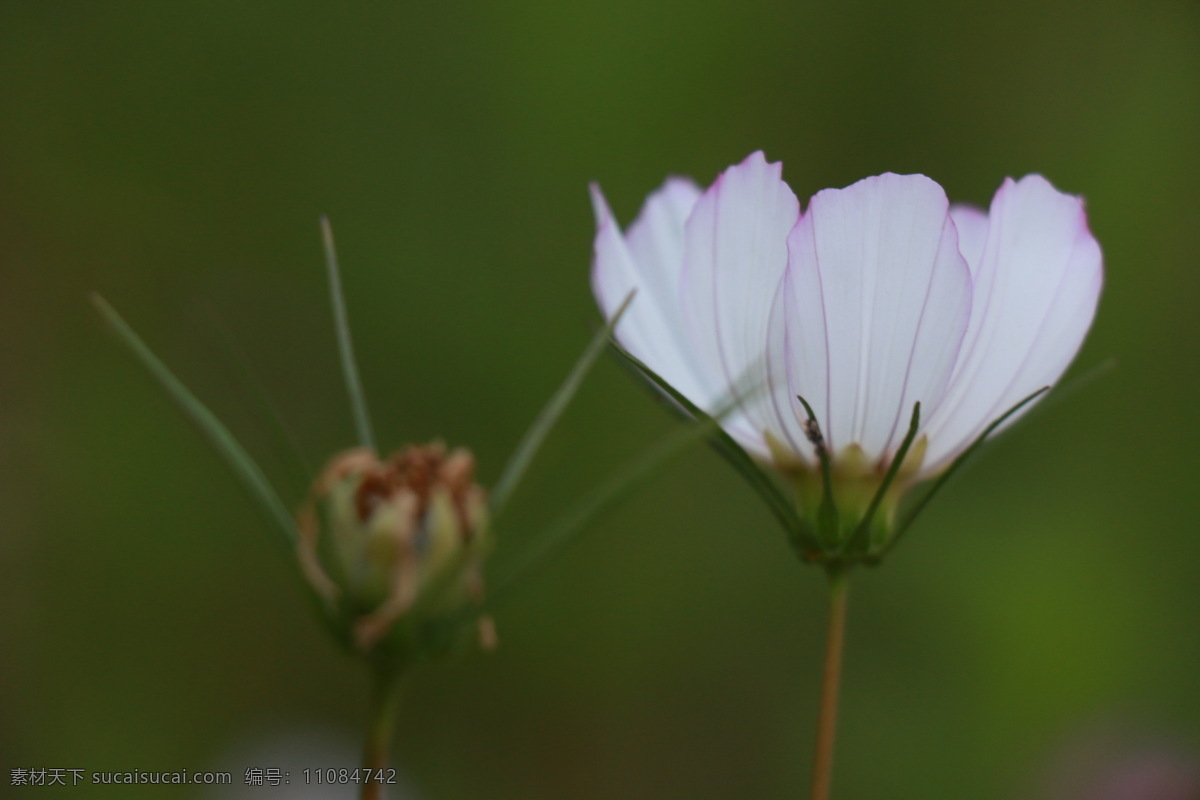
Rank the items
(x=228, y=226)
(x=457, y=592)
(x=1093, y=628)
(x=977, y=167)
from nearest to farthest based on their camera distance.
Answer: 1. (x=457, y=592)
2. (x=1093, y=628)
3. (x=228, y=226)
4. (x=977, y=167)

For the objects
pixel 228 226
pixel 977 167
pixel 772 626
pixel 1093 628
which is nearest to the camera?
pixel 1093 628

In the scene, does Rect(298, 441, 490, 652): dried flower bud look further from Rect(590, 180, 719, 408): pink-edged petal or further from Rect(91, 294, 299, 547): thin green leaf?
Rect(590, 180, 719, 408): pink-edged petal

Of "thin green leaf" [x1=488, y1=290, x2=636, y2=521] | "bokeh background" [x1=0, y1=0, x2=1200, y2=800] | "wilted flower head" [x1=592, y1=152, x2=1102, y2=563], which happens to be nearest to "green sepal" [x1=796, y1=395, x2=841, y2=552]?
"wilted flower head" [x1=592, y1=152, x2=1102, y2=563]

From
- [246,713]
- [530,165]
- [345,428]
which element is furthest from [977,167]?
[246,713]

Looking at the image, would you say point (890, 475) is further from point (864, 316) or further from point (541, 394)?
point (541, 394)

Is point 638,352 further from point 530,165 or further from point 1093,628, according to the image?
point 530,165

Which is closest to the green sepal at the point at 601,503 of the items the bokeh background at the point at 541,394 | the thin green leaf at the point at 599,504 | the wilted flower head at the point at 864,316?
the thin green leaf at the point at 599,504

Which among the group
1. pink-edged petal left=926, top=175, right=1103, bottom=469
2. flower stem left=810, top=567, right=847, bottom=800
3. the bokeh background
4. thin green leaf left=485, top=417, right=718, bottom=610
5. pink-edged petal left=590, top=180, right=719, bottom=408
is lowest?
flower stem left=810, top=567, right=847, bottom=800

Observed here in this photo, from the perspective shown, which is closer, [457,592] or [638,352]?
[457,592]
